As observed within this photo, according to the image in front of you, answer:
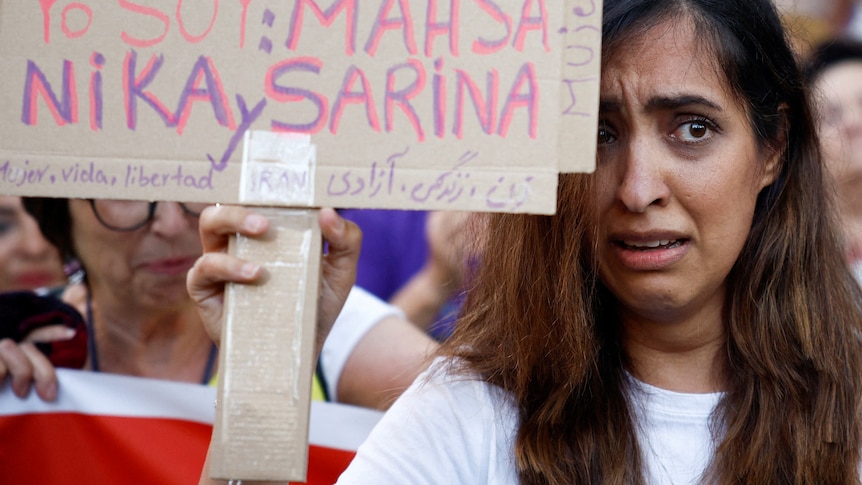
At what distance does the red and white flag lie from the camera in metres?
2.18

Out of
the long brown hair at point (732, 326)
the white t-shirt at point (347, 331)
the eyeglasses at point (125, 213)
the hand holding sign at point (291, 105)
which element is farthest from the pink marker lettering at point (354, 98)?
the eyeglasses at point (125, 213)

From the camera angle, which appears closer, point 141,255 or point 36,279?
point 141,255

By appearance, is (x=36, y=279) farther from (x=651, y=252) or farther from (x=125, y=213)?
(x=651, y=252)

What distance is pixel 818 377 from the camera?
1816 mm

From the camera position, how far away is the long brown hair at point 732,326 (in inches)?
67.1

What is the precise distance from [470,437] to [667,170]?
55 centimetres

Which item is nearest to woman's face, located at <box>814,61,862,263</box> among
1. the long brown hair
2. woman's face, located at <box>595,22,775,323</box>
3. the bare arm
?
the long brown hair

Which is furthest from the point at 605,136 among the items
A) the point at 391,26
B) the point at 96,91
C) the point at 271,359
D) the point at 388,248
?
the point at 388,248

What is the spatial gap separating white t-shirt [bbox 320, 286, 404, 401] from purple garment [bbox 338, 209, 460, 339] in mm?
850

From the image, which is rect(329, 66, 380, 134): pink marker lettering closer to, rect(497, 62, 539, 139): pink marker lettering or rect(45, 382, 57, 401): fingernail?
rect(497, 62, 539, 139): pink marker lettering

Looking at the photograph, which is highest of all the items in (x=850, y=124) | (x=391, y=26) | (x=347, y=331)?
(x=850, y=124)

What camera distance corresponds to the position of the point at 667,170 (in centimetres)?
168

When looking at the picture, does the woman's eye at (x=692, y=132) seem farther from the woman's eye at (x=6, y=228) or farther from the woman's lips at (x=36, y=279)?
the woman's eye at (x=6, y=228)

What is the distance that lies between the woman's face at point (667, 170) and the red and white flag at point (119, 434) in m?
0.88
